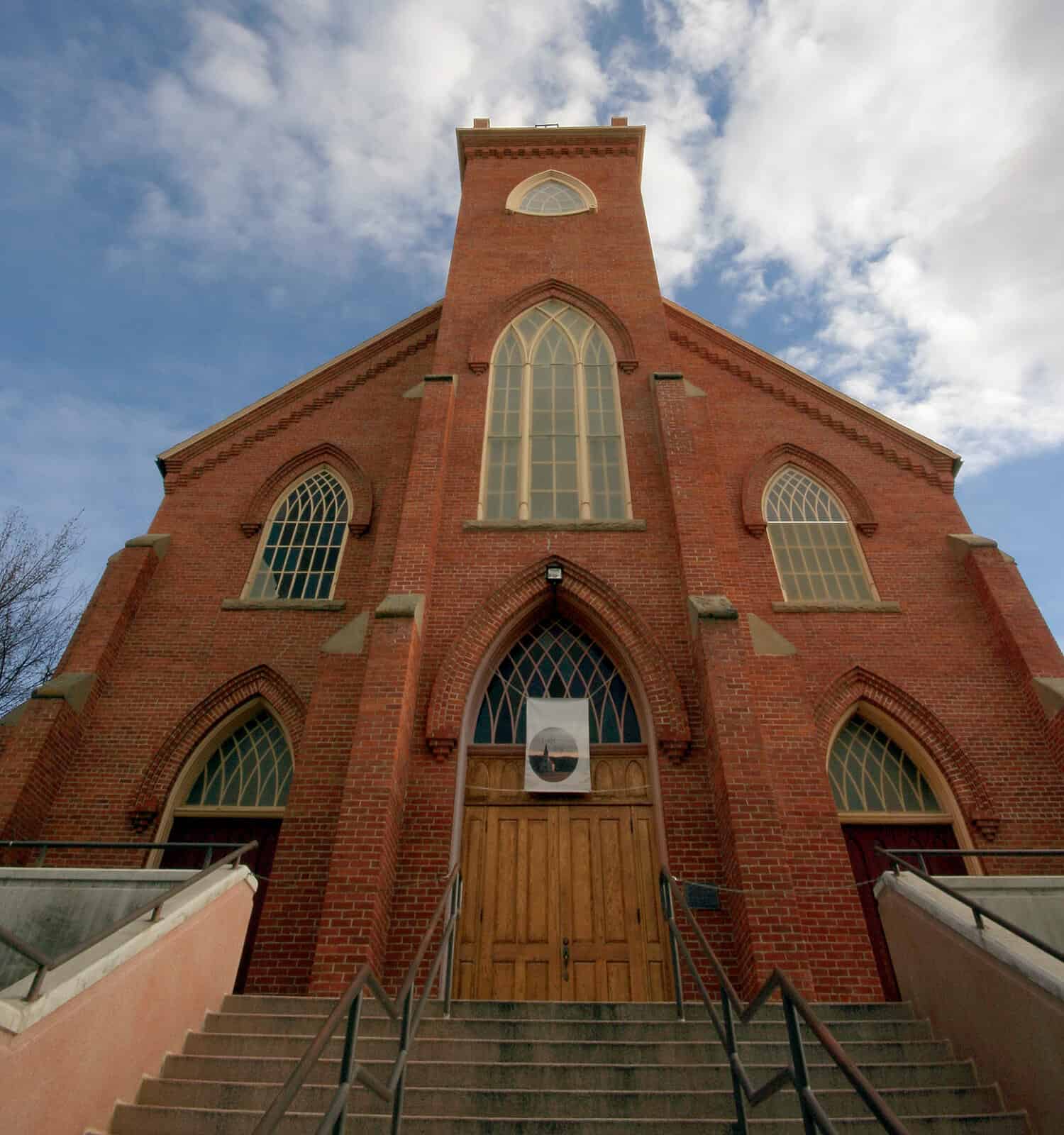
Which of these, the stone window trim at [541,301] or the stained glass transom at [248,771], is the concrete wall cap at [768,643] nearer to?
the stone window trim at [541,301]

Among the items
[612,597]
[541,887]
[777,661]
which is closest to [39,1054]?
[541,887]

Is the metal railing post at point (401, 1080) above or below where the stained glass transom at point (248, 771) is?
below

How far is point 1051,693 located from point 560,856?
6269 mm

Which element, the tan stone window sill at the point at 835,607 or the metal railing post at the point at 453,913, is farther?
the tan stone window sill at the point at 835,607

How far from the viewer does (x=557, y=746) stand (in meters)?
8.84

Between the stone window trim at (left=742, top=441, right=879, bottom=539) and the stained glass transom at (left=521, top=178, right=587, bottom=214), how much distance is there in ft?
22.4

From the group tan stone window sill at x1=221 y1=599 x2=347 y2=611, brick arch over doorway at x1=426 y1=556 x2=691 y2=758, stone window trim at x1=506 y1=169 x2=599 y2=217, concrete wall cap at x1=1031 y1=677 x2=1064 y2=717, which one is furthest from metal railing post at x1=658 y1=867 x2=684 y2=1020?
stone window trim at x1=506 y1=169 x2=599 y2=217

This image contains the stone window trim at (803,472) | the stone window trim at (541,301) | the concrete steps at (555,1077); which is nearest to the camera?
the concrete steps at (555,1077)

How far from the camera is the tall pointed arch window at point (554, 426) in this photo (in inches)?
428

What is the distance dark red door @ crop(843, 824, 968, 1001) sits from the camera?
881 cm

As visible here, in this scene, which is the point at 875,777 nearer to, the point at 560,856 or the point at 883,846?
the point at 883,846

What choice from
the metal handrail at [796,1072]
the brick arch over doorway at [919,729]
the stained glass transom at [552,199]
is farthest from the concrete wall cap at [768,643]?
the stained glass transom at [552,199]

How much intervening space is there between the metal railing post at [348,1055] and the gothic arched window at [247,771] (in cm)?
610

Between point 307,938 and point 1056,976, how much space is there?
6.40 meters
